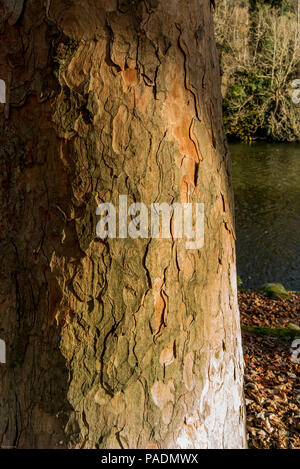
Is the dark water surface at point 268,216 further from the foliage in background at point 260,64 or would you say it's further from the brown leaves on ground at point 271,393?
the brown leaves on ground at point 271,393

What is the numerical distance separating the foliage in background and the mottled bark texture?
66.6 ft

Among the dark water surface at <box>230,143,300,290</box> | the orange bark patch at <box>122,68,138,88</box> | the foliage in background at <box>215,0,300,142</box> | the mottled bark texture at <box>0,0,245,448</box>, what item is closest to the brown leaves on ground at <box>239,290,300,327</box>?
the dark water surface at <box>230,143,300,290</box>

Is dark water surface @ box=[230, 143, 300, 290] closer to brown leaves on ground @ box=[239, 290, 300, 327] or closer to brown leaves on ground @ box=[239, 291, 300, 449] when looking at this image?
brown leaves on ground @ box=[239, 290, 300, 327]

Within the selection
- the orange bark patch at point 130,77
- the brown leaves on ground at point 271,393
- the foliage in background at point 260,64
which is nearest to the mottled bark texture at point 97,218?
the orange bark patch at point 130,77

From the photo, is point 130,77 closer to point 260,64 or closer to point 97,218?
point 97,218

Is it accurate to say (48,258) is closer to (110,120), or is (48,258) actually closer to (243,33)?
(110,120)

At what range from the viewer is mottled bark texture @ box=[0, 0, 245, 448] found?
1378 millimetres

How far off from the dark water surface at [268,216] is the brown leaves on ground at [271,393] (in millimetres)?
4336

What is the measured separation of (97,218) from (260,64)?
73.1ft

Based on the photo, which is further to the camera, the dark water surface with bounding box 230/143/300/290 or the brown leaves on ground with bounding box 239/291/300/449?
the dark water surface with bounding box 230/143/300/290

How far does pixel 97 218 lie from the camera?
1432 mm

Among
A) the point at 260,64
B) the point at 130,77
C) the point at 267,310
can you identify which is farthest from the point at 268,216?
the point at 260,64

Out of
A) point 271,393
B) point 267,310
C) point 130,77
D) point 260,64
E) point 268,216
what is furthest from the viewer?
point 260,64

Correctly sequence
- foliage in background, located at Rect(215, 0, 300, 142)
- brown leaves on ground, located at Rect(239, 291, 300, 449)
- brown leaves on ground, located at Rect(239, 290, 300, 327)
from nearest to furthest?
brown leaves on ground, located at Rect(239, 291, 300, 449) → brown leaves on ground, located at Rect(239, 290, 300, 327) → foliage in background, located at Rect(215, 0, 300, 142)
